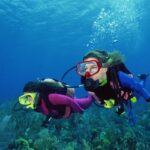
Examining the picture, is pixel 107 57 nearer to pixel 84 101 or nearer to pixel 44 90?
pixel 84 101

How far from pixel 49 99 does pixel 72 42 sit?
4858 centimetres

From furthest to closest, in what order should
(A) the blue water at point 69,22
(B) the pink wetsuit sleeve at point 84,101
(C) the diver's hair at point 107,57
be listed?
1. (A) the blue water at point 69,22
2. (B) the pink wetsuit sleeve at point 84,101
3. (C) the diver's hair at point 107,57

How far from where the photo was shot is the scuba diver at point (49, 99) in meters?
6.15

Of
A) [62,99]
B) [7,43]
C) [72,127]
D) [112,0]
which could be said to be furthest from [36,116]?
[7,43]

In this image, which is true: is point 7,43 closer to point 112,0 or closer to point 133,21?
point 133,21

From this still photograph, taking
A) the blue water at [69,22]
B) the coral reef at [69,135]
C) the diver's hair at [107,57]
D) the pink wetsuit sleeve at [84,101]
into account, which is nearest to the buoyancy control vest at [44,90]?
the pink wetsuit sleeve at [84,101]

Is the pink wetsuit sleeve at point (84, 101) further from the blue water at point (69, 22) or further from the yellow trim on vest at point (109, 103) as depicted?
the blue water at point (69, 22)

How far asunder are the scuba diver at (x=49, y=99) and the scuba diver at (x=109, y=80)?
568 mm

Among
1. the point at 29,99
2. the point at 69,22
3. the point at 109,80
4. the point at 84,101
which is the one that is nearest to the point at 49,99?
the point at 29,99

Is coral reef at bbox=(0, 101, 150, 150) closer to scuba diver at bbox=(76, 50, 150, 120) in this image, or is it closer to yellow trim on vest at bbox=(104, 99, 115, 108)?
yellow trim on vest at bbox=(104, 99, 115, 108)

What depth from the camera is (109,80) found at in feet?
19.1

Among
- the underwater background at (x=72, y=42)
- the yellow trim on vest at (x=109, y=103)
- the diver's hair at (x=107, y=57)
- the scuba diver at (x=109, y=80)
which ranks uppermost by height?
the underwater background at (x=72, y=42)

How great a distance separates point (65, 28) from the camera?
45.1m

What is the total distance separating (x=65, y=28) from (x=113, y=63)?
3969 cm
